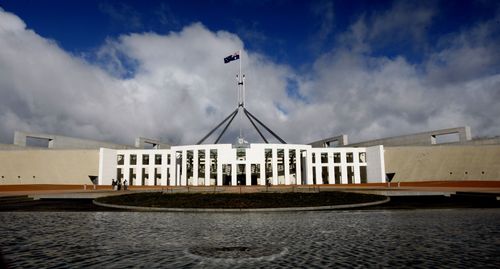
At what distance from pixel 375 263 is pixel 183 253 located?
4308mm

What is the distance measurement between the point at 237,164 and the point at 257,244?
4916 centimetres

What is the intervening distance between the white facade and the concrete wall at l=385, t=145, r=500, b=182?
311cm

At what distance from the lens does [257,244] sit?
29.9 feet

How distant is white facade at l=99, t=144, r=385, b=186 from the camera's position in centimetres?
5662

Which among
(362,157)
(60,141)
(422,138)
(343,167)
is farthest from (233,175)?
(422,138)

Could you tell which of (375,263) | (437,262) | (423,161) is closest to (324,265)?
(375,263)

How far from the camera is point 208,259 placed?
290 inches

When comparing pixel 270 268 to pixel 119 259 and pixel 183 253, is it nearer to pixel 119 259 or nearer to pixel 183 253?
pixel 183 253

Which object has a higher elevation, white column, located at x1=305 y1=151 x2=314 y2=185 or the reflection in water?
white column, located at x1=305 y1=151 x2=314 y2=185

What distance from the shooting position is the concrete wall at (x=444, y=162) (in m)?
54.5

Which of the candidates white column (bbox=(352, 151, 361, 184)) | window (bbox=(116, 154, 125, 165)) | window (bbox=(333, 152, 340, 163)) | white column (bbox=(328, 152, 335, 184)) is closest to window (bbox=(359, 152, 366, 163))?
white column (bbox=(352, 151, 361, 184))

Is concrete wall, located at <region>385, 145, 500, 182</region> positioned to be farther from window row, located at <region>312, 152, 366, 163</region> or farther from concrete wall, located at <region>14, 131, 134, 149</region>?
concrete wall, located at <region>14, 131, 134, 149</region>

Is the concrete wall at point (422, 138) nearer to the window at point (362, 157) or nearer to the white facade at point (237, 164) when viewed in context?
the white facade at point (237, 164)

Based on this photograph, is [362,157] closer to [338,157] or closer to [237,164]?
[338,157]
